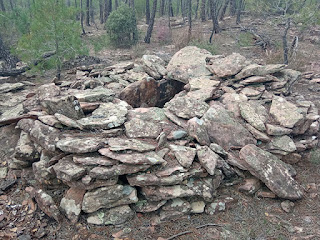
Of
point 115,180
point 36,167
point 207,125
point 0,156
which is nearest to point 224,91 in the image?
point 207,125

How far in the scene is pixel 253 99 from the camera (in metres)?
6.10

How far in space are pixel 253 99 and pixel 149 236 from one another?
410 cm

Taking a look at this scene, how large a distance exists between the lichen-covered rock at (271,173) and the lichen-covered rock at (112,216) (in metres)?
2.16

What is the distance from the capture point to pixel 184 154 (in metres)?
4.16

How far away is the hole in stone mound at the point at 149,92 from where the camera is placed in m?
6.36

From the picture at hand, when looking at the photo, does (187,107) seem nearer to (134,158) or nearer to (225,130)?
(225,130)

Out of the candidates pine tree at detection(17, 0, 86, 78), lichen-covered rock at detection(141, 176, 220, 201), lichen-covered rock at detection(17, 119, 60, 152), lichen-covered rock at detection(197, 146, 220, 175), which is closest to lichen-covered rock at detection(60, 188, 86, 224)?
lichen-covered rock at detection(17, 119, 60, 152)

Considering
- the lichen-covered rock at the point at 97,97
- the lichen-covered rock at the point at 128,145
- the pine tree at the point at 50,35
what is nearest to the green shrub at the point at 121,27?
the pine tree at the point at 50,35

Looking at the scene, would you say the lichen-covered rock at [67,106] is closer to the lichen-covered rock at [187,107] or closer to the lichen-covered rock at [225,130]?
the lichen-covered rock at [187,107]

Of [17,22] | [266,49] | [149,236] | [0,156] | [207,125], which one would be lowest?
[149,236]

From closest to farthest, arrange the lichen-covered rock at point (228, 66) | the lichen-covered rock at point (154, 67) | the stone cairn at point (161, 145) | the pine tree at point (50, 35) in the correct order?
the stone cairn at point (161, 145) → the lichen-covered rock at point (228, 66) → the lichen-covered rock at point (154, 67) → the pine tree at point (50, 35)

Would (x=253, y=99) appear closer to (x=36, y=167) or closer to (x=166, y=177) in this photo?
(x=166, y=177)

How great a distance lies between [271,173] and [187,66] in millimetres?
4190

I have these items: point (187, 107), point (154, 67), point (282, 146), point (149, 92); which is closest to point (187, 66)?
point (154, 67)
